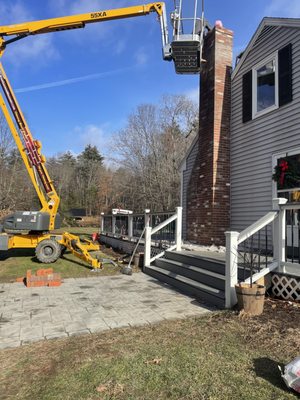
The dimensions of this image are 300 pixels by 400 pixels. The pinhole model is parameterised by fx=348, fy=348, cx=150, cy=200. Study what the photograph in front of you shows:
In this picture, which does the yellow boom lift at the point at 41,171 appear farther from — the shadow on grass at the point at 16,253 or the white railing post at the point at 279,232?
the white railing post at the point at 279,232

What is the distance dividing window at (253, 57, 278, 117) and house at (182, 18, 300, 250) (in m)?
0.03

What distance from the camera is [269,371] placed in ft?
10.8

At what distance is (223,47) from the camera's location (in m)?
11.0

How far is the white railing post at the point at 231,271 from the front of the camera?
5484 millimetres

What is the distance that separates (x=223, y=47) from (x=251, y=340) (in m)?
9.59

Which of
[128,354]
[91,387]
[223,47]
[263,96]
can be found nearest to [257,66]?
[263,96]

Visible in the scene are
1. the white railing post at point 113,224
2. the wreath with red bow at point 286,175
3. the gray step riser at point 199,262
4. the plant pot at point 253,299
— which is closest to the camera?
the plant pot at point 253,299

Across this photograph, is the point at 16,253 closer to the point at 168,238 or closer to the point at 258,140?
the point at 168,238

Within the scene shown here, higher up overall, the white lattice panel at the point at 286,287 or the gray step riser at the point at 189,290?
the white lattice panel at the point at 286,287

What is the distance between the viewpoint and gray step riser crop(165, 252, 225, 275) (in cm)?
681

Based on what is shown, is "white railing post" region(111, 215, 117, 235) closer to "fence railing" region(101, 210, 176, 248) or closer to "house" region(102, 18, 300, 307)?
"fence railing" region(101, 210, 176, 248)

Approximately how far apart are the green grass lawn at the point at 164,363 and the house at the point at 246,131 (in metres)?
4.44

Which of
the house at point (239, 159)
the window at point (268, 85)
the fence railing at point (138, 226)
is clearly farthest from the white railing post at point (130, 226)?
the window at point (268, 85)

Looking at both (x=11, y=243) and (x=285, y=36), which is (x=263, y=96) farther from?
(x=11, y=243)
